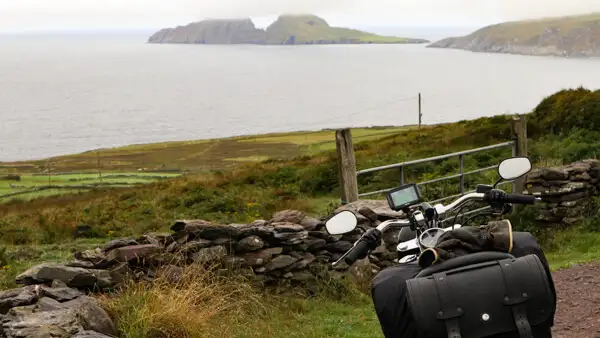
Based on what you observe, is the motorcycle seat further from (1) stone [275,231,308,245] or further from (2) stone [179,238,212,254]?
(1) stone [275,231,308,245]

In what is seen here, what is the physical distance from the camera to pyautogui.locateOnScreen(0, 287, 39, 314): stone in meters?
5.21

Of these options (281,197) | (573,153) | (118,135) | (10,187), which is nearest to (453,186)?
(573,153)

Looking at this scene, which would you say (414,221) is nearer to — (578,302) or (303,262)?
(578,302)

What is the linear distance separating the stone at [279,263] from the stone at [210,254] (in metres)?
0.60

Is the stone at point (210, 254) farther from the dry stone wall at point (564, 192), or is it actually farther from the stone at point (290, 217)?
the dry stone wall at point (564, 192)

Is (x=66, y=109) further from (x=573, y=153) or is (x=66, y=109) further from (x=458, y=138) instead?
(x=573, y=153)

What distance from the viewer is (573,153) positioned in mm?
13844

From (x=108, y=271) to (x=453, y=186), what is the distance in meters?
7.99

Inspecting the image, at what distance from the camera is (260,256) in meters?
7.81

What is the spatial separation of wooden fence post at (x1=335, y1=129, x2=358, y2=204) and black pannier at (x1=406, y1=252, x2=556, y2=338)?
6317 millimetres

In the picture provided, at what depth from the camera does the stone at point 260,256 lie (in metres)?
7.77

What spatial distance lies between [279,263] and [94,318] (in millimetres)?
3295

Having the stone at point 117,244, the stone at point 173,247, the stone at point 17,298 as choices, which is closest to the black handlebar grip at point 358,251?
the stone at point 17,298

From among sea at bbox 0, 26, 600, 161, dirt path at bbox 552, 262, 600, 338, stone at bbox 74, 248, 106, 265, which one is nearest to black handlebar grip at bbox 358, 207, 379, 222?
dirt path at bbox 552, 262, 600, 338
